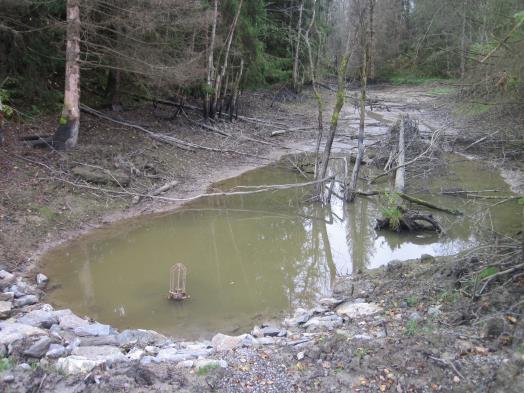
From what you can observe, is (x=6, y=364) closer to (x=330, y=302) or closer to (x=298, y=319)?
(x=298, y=319)

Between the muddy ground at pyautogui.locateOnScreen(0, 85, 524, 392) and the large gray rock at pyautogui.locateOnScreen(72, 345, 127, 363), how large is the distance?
0.55m

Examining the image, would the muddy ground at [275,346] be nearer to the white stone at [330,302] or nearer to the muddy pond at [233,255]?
the white stone at [330,302]

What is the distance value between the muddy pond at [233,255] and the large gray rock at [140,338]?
575mm

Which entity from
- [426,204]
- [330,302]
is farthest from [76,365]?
[426,204]

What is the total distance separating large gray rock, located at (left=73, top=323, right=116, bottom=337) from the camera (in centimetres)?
665

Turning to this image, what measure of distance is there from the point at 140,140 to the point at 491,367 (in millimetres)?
13444

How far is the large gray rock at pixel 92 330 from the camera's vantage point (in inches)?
262

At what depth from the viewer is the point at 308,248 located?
11336mm

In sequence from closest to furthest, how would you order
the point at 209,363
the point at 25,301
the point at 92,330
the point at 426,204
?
the point at 209,363 < the point at 92,330 < the point at 25,301 < the point at 426,204

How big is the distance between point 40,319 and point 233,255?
14.5ft

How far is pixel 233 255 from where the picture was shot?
34.6 feet

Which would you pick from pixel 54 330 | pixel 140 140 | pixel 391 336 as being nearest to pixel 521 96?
pixel 391 336

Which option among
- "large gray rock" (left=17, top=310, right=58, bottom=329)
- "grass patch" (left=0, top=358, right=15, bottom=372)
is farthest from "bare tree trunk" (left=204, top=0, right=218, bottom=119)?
"grass patch" (left=0, top=358, right=15, bottom=372)

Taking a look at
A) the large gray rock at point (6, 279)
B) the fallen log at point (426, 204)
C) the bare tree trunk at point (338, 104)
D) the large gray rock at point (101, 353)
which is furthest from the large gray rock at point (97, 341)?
the bare tree trunk at point (338, 104)
